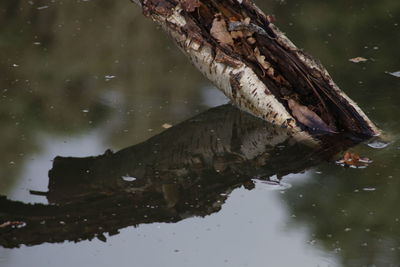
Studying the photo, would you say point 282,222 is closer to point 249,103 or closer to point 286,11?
point 249,103

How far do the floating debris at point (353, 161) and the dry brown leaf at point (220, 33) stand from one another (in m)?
1.21

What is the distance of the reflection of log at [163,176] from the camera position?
3922 millimetres

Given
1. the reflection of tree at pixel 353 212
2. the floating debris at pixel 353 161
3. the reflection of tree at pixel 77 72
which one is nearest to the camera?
the reflection of tree at pixel 353 212

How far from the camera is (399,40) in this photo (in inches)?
248

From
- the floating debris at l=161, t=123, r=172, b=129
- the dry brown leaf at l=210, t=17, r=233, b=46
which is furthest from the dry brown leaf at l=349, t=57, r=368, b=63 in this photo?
the floating debris at l=161, t=123, r=172, b=129

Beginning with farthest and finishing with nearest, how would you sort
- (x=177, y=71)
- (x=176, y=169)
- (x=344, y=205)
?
(x=177, y=71) → (x=176, y=169) → (x=344, y=205)

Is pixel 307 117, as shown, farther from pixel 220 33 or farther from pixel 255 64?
pixel 220 33

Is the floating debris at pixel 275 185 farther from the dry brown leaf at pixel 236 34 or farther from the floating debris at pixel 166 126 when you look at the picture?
the dry brown leaf at pixel 236 34

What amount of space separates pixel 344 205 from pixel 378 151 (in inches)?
25.4

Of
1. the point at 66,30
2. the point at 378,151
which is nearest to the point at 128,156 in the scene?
the point at 378,151

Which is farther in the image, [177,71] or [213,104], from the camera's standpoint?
[177,71]

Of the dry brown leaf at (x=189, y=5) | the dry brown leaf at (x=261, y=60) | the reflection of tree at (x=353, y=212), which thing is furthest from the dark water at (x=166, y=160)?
the dry brown leaf at (x=189, y=5)

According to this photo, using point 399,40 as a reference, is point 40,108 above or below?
below

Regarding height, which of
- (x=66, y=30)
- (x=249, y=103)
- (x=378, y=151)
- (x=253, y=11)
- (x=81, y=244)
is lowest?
(x=81, y=244)
